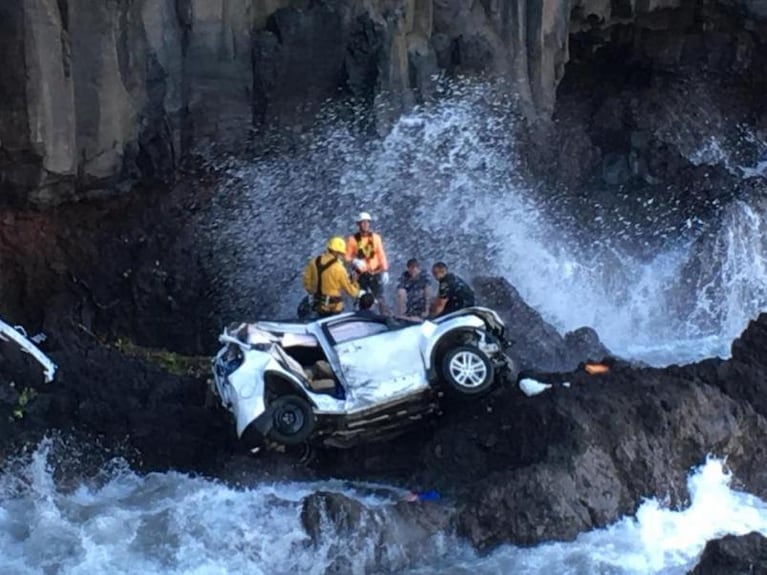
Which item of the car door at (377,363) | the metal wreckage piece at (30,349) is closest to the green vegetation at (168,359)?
A: the metal wreckage piece at (30,349)

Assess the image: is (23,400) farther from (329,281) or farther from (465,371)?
(465,371)

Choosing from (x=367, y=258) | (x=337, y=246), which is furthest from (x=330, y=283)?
(x=367, y=258)

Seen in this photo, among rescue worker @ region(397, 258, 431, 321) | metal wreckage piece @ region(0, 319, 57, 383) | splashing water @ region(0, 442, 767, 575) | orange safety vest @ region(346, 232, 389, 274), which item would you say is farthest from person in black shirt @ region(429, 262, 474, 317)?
metal wreckage piece @ region(0, 319, 57, 383)

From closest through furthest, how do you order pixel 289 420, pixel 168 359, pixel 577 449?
pixel 577 449
pixel 289 420
pixel 168 359

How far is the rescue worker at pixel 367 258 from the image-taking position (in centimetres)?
1900

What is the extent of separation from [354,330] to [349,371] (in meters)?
0.50

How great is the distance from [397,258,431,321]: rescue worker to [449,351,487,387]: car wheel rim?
8.26ft

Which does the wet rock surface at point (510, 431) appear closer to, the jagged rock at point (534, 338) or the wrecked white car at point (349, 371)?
the jagged rock at point (534, 338)

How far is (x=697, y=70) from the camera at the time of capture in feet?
89.2

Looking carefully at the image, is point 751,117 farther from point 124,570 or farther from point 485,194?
point 124,570

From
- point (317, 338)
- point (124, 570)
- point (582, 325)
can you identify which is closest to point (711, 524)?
point (317, 338)

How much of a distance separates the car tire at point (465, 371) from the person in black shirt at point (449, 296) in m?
1.95

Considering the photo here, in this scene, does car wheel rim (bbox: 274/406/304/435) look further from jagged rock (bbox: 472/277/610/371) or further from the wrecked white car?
jagged rock (bbox: 472/277/610/371)

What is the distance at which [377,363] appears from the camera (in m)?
16.0
